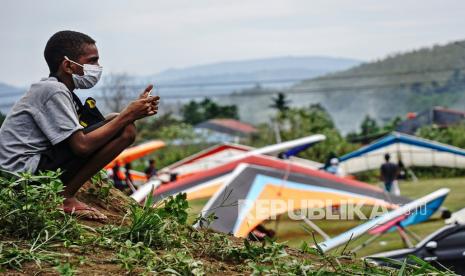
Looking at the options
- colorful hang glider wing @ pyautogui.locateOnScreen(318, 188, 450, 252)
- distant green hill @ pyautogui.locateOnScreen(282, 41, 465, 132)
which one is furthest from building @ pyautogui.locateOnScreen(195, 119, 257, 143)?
distant green hill @ pyautogui.locateOnScreen(282, 41, 465, 132)

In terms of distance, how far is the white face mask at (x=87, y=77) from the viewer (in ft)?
20.5

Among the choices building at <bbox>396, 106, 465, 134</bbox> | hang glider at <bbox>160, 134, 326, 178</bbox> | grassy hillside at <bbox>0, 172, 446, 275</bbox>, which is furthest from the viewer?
building at <bbox>396, 106, 465, 134</bbox>

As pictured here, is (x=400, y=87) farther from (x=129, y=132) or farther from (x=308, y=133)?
(x=129, y=132)

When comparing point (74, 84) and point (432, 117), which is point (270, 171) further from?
point (432, 117)

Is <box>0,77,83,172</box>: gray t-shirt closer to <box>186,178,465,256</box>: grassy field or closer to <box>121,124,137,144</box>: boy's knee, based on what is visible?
<box>121,124,137,144</box>: boy's knee

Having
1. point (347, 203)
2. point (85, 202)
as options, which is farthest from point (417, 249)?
point (85, 202)

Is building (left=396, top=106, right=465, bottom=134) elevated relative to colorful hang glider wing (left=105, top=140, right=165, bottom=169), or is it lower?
lower

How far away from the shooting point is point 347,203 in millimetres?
18250

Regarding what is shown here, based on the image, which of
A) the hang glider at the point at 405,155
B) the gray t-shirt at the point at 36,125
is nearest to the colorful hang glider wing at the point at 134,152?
the hang glider at the point at 405,155

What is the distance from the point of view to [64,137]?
5816mm

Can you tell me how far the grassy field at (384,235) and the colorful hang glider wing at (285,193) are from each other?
47 centimetres

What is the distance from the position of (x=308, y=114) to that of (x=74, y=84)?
46284 mm

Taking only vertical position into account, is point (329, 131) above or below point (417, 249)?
below

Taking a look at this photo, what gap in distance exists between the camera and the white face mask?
625cm
